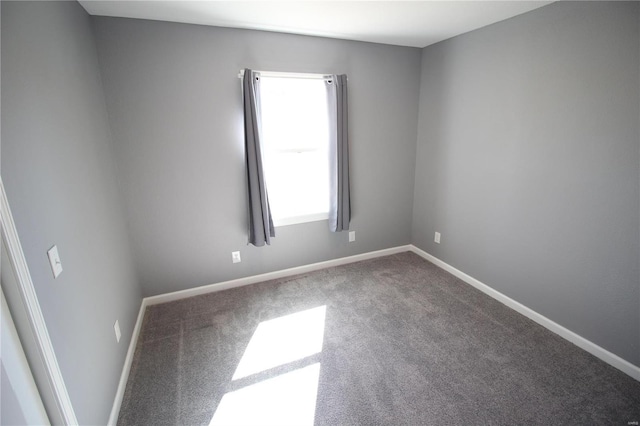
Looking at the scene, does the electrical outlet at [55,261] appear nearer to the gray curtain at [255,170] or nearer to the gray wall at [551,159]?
the gray curtain at [255,170]

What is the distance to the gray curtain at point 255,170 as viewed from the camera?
2375mm

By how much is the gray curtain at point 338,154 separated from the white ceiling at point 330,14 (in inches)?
18.1

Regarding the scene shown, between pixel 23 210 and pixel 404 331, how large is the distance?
7.34 ft

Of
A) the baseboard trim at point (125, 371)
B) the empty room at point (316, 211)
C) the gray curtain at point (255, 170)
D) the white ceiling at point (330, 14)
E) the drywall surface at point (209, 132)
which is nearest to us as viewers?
the empty room at point (316, 211)

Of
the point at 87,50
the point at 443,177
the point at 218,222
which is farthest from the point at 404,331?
the point at 87,50

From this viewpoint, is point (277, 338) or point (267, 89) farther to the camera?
point (267, 89)

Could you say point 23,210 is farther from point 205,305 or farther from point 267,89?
point 267,89

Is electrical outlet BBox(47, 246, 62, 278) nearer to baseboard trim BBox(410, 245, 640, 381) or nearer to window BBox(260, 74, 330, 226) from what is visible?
window BBox(260, 74, 330, 226)

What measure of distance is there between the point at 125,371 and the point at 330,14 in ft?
8.94

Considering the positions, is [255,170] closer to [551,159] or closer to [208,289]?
[208,289]

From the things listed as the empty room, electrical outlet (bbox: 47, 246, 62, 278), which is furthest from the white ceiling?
electrical outlet (bbox: 47, 246, 62, 278)

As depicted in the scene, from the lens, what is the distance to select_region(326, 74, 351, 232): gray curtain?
105 inches

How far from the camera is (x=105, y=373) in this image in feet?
5.00

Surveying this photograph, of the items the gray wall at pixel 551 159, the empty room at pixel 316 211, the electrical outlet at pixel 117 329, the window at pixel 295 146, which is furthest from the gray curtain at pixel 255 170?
the gray wall at pixel 551 159
